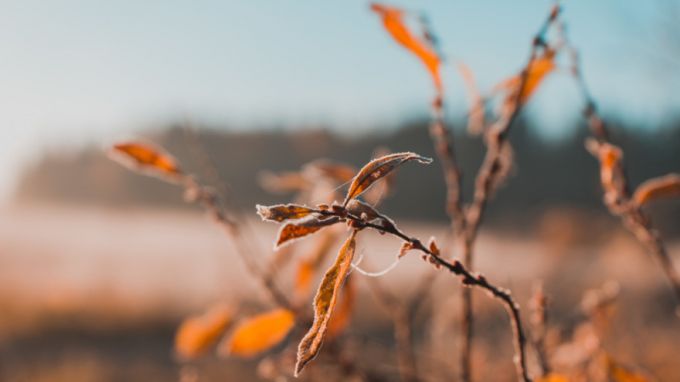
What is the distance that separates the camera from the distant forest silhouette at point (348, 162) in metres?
28.1

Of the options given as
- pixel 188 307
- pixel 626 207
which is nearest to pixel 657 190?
pixel 626 207

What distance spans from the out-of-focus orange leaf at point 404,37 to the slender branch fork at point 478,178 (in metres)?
0.04

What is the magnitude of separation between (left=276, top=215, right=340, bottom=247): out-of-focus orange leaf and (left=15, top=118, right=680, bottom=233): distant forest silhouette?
2452 cm

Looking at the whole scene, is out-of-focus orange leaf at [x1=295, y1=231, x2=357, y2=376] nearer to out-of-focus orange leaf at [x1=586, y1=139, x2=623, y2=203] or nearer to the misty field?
out-of-focus orange leaf at [x1=586, y1=139, x2=623, y2=203]

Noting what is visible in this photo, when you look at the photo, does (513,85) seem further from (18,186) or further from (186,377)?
(18,186)

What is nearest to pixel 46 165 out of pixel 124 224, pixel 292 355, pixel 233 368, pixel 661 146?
pixel 124 224

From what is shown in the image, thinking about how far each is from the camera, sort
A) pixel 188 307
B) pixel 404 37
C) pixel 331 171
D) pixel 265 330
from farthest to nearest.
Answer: pixel 188 307 < pixel 331 171 < pixel 265 330 < pixel 404 37

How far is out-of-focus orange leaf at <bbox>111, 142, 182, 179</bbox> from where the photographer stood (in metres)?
0.64

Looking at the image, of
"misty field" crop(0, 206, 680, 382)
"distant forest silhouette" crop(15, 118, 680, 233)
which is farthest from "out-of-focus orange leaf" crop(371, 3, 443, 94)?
"distant forest silhouette" crop(15, 118, 680, 233)

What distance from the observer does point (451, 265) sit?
14.1 inches

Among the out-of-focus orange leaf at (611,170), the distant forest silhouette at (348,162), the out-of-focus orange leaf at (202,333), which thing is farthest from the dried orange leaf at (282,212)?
the distant forest silhouette at (348,162)

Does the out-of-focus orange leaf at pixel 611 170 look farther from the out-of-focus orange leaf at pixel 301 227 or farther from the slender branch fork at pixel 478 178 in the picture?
the out-of-focus orange leaf at pixel 301 227

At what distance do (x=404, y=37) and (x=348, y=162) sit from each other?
106 ft

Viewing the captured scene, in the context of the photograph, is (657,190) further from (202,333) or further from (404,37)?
(202,333)
